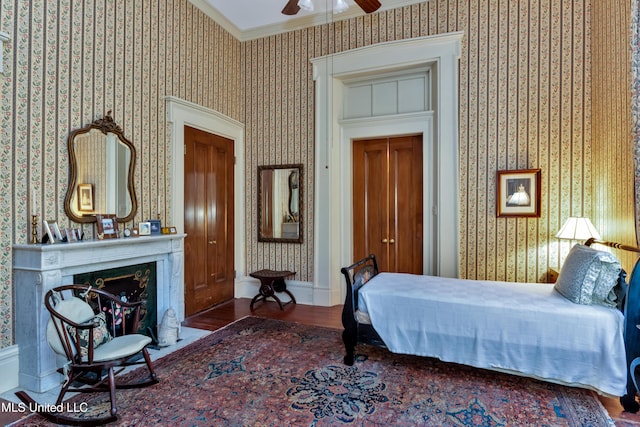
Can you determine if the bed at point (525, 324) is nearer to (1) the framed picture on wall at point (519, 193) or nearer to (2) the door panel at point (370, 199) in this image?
(1) the framed picture on wall at point (519, 193)

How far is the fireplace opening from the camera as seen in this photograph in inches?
115

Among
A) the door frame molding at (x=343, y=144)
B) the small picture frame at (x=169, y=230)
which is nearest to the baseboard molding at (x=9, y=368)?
the small picture frame at (x=169, y=230)

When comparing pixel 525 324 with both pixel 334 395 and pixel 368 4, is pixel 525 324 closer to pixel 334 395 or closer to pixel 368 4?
pixel 334 395

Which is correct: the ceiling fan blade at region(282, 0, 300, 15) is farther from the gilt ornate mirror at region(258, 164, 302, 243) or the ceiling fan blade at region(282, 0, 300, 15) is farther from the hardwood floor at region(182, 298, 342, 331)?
the hardwood floor at region(182, 298, 342, 331)

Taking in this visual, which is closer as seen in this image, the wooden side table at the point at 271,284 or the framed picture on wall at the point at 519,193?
the framed picture on wall at the point at 519,193

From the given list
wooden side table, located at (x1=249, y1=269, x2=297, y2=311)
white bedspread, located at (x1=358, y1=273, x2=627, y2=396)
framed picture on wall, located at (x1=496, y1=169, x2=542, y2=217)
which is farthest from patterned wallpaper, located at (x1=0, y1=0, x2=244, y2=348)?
framed picture on wall, located at (x1=496, y1=169, x2=542, y2=217)

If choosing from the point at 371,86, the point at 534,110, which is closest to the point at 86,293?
the point at 371,86

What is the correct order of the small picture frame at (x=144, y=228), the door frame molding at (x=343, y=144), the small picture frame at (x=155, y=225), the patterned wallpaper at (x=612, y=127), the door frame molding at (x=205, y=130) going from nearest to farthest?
the patterned wallpaper at (x=612, y=127) < the small picture frame at (x=144, y=228) < the small picture frame at (x=155, y=225) < the door frame molding at (x=205, y=130) < the door frame molding at (x=343, y=144)

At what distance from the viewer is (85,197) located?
9.85 ft

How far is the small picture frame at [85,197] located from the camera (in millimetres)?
2959

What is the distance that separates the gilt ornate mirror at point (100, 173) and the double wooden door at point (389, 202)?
2790mm

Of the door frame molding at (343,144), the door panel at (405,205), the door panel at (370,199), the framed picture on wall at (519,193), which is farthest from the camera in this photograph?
the door panel at (370,199)

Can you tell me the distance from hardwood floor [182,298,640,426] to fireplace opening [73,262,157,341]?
0.57 meters

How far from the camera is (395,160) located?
15.1 ft
